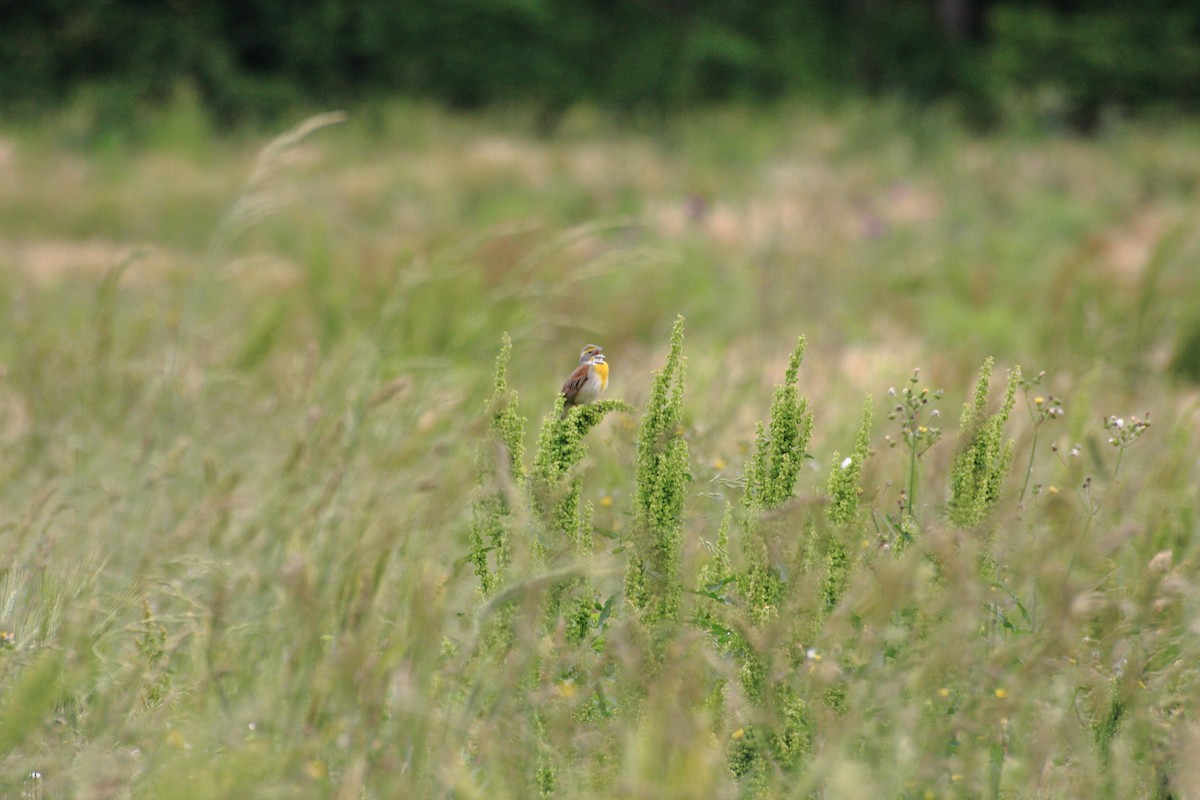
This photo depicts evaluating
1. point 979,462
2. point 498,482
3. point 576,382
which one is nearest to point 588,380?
point 576,382

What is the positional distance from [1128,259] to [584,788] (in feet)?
21.5

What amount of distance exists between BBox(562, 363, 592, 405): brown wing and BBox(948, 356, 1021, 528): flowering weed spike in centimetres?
54

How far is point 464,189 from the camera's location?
1107 centimetres

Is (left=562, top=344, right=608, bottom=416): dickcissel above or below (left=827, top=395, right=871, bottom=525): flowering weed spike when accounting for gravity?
above

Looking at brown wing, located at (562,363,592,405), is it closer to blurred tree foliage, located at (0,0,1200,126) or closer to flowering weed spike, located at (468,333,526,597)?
flowering weed spike, located at (468,333,526,597)

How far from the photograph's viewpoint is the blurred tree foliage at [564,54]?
16.1m

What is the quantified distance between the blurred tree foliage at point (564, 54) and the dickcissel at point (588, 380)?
47.3ft

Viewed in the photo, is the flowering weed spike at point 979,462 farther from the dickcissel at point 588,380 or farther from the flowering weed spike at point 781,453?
the dickcissel at point 588,380

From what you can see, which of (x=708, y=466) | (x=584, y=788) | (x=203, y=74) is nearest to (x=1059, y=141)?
(x=203, y=74)

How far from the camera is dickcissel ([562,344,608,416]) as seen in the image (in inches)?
69.7

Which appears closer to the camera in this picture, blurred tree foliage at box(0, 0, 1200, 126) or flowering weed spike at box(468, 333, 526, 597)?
flowering weed spike at box(468, 333, 526, 597)

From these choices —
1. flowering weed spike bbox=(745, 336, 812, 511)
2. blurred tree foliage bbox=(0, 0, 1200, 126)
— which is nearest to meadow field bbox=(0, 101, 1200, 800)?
flowering weed spike bbox=(745, 336, 812, 511)

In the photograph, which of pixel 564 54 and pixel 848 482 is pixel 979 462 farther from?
pixel 564 54

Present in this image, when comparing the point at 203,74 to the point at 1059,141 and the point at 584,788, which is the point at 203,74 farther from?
the point at 584,788
